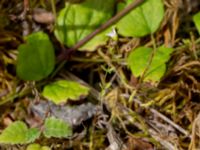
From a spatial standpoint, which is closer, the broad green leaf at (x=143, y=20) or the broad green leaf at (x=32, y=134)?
the broad green leaf at (x=32, y=134)

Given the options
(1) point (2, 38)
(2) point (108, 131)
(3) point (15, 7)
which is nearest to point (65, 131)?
(2) point (108, 131)

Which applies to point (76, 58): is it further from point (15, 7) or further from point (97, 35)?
point (15, 7)

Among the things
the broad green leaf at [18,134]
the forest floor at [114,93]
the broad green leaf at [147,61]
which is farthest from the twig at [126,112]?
the broad green leaf at [18,134]

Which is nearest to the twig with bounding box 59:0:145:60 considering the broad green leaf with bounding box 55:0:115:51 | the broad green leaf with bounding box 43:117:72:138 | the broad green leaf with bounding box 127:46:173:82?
the broad green leaf with bounding box 55:0:115:51

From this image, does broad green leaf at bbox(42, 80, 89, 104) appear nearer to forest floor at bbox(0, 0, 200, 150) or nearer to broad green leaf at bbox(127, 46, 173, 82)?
forest floor at bbox(0, 0, 200, 150)

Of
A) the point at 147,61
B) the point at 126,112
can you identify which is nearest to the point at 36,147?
the point at 126,112

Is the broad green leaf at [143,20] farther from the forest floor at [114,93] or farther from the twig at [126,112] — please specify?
the twig at [126,112]
